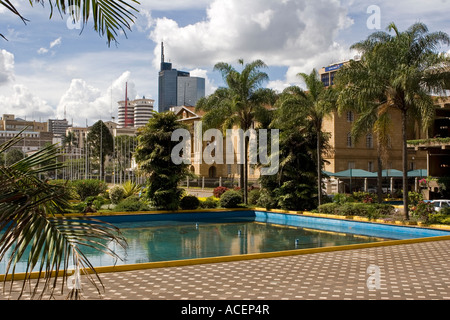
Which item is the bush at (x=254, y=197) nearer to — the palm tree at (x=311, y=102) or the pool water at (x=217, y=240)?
the palm tree at (x=311, y=102)

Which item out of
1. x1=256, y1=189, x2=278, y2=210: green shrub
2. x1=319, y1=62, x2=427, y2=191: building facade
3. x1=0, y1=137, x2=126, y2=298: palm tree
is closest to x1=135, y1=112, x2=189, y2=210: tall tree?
x1=256, y1=189, x2=278, y2=210: green shrub

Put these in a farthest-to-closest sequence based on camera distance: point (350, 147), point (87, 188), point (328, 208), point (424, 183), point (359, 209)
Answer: point (350, 147) < point (424, 183) < point (87, 188) < point (328, 208) < point (359, 209)

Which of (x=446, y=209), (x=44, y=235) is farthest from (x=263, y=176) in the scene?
(x=44, y=235)

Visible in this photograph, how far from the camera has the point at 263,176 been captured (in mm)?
26453

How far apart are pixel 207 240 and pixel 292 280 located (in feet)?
28.1

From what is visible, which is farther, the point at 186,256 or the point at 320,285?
the point at 186,256

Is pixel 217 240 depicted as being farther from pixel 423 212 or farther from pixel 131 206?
pixel 423 212

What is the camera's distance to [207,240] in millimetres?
17312

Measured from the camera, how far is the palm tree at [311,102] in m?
23.8

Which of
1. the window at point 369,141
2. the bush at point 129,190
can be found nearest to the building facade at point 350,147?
the window at point 369,141

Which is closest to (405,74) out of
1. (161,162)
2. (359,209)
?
(359,209)
